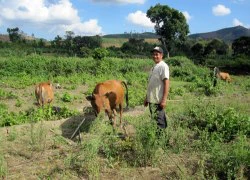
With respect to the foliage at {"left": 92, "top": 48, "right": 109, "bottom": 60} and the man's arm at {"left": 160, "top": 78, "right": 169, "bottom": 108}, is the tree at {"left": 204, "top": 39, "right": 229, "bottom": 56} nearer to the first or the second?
the foliage at {"left": 92, "top": 48, "right": 109, "bottom": 60}

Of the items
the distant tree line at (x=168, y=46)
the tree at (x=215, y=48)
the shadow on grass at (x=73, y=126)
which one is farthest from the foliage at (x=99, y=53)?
the tree at (x=215, y=48)

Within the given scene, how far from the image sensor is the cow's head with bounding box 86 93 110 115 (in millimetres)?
7930

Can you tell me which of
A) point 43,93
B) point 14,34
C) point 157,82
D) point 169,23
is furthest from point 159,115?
point 14,34

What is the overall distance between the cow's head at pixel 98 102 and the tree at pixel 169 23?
38699 millimetres

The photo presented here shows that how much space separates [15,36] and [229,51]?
36850mm

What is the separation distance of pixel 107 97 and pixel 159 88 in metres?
2.01

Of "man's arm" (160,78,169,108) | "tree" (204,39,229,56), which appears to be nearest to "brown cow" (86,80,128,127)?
"man's arm" (160,78,169,108)

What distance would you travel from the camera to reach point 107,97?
848 cm

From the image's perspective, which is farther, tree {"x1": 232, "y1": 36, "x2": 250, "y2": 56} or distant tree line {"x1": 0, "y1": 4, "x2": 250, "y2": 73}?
tree {"x1": 232, "y1": 36, "x2": 250, "y2": 56}

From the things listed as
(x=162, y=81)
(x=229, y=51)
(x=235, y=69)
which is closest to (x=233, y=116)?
(x=162, y=81)

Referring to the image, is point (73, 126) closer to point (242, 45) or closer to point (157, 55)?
point (157, 55)

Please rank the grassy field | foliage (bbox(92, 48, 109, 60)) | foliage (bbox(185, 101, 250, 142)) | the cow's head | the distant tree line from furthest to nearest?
1. the distant tree line
2. foliage (bbox(92, 48, 109, 60))
3. the cow's head
4. foliage (bbox(185, 101, 250, 142))
5. the grassy field

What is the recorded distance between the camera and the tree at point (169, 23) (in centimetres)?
4575

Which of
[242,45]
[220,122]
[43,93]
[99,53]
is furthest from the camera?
[242,45]
